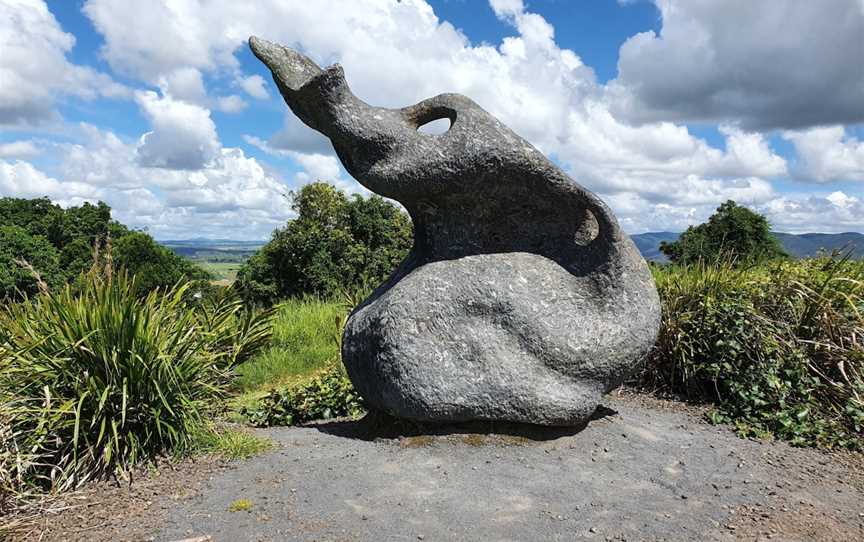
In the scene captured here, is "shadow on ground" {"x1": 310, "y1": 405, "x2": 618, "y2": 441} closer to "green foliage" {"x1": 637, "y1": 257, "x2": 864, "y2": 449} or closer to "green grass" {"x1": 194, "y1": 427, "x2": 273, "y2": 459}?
"green grass" {"x1": 194, "y1": 427, "x2": 273, "y2": 459}

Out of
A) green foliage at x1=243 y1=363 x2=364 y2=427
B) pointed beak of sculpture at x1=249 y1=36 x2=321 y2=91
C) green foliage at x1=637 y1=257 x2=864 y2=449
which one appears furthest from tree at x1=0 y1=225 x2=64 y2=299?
green foliage at x1=637 y1=257 x2=864 y2=449

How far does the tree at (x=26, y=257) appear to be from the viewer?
2303 cm

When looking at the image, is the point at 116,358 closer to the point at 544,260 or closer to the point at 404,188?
the point at 404,188

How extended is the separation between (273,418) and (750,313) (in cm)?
498

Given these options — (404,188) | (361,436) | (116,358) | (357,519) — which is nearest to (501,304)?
(404,188)

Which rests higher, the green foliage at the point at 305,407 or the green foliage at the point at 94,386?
the green foliage at the point at 94,386

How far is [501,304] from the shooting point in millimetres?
5023

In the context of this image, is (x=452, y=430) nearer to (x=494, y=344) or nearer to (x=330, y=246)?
(x=494, y=344)

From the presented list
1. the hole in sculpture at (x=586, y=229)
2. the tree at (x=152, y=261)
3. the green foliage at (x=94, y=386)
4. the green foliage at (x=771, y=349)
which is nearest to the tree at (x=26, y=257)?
the tree at (x=152, y=261)

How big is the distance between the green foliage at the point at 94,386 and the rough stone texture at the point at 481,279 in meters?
1.40

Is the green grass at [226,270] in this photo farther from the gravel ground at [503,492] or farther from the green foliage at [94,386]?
the gravel ground at [503,492]

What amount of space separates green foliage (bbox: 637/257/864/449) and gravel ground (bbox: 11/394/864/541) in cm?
63

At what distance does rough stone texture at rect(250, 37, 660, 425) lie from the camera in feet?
16.0

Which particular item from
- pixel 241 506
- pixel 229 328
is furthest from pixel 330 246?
pixel 241 506
